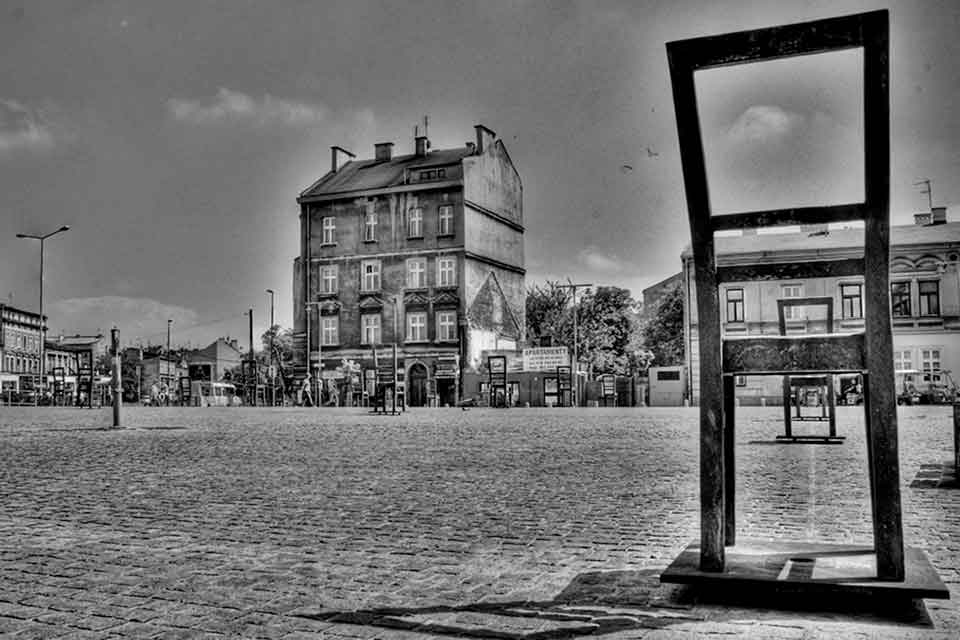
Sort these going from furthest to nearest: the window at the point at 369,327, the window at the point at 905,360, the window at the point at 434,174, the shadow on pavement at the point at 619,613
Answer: the window at the point at 369,327 < the window at the point at 434,174 < the window at the point at 905,360 < the shadow on pavement at the point at 619,613

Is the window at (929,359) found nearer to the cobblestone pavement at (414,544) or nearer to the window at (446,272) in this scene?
the window at (446,272)

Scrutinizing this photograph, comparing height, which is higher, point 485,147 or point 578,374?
point 485,147

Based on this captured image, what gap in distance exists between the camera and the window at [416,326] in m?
55.7

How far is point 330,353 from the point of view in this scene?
2270 inches

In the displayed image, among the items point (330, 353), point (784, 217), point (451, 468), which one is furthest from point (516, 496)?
point (330, 353)

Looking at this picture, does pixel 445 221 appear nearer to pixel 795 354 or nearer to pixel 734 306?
pixel 734 306

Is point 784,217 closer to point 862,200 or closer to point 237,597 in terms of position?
point 862,200

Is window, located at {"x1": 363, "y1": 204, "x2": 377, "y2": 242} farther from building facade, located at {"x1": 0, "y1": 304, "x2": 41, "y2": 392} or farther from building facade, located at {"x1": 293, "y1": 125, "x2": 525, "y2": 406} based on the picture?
building facade, located at {"x1": 0, "y1": 304, "x2": 41, "y2": 392}

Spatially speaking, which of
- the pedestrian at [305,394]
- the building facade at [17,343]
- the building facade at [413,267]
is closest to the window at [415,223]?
the building facade at [413,267]

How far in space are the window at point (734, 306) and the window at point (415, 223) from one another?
1821 centimetres

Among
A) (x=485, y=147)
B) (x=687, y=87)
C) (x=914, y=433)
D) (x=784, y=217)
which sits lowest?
(x=914, y=433)

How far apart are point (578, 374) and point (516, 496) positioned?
153 ft

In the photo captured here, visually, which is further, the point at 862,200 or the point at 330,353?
the point at 330,353

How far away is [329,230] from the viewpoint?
5844 centimetres
